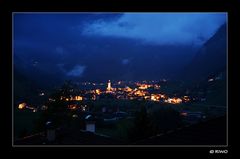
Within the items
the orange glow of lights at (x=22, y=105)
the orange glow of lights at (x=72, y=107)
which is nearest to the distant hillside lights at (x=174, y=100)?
the orange glow of lights at (x=72, y=107)

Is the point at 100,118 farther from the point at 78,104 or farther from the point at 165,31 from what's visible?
the point at 165,31

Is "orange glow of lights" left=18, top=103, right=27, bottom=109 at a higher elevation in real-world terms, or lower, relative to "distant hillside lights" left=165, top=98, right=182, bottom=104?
lower

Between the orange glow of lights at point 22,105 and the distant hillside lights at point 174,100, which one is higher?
the distant hillside lights at point 174,100

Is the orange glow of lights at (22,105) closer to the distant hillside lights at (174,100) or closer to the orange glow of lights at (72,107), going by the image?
the orange glow of lights at (72,107)

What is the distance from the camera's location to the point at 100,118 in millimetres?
9133

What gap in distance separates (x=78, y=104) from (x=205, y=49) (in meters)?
0.99

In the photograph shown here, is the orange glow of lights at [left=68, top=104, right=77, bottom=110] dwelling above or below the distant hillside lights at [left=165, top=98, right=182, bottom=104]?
below

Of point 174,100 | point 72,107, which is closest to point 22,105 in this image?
point 72,107

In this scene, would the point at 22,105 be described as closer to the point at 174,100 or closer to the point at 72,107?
the point at 72,107

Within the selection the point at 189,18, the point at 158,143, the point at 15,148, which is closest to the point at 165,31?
the point at 189,18

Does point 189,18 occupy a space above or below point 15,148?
above

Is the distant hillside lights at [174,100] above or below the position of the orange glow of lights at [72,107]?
above

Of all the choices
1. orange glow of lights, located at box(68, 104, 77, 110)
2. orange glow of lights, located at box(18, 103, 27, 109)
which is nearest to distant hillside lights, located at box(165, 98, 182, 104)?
orange glow of lights, located at box(68, 104, 77, 110)

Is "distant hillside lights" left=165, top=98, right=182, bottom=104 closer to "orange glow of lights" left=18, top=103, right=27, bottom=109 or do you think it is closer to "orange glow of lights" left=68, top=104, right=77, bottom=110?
"orange glow of lights" left=68, top=104, right=77, bottom=110
